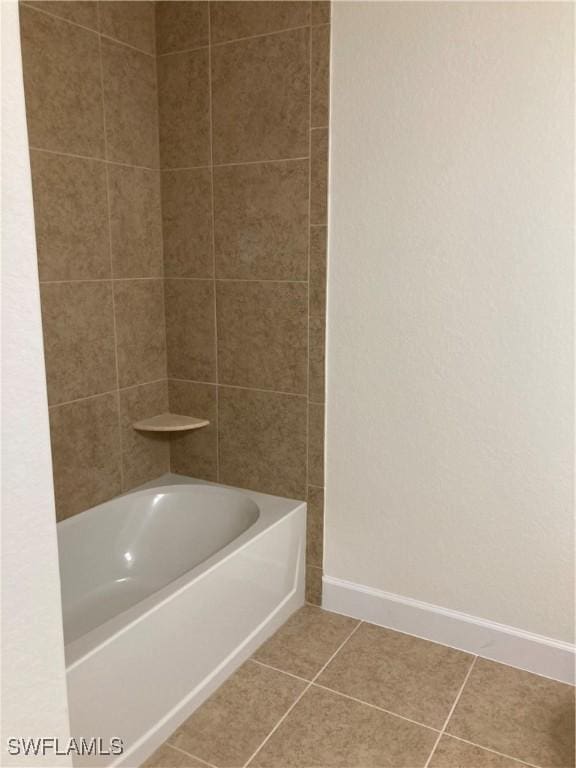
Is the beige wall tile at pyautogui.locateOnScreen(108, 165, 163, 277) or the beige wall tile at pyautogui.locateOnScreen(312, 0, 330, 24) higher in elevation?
the beige wall tile at pyautogui.locateOnScreen(312, 0, 330, 24)

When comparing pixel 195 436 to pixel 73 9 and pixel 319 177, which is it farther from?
pixel 73 9

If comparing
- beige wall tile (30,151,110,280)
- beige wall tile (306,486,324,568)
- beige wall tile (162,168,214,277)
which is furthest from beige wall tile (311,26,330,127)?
beige wall tile (306,486,324,568)

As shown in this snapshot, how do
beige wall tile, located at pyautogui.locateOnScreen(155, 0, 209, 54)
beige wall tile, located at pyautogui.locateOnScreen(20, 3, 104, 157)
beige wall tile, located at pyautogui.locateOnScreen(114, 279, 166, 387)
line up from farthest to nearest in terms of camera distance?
1. beige wall tile, located at pyautogui.locateOnScreen(114, 279, 166, 387)
2. beige wall tile, located at pyautogui.locateOnScreen(155, 0, 209, 54)
3. beige wall tile, located at pyautogui.locateOnScreen(20, 3, 104, 157)

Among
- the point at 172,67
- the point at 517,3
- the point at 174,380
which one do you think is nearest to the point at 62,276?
the point at 174,380

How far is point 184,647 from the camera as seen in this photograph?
6.18 ft

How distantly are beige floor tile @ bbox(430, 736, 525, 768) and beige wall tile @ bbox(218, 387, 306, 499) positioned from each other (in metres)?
1.01

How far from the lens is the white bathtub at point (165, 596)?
162 cm

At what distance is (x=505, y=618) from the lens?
2.17 metres

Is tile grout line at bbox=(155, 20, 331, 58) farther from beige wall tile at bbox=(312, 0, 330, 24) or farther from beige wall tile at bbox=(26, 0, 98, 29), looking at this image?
beige wall tile at bbox=(26, 0, 98, 29)

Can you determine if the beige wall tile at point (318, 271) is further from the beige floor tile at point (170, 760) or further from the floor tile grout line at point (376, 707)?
the beige floor tile at point (170, 760)

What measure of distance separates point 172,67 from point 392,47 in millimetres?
929

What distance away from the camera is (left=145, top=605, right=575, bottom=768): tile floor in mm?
1771

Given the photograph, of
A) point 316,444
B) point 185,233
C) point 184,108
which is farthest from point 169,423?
point 184,108

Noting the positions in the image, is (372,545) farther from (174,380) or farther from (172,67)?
(172,67)
